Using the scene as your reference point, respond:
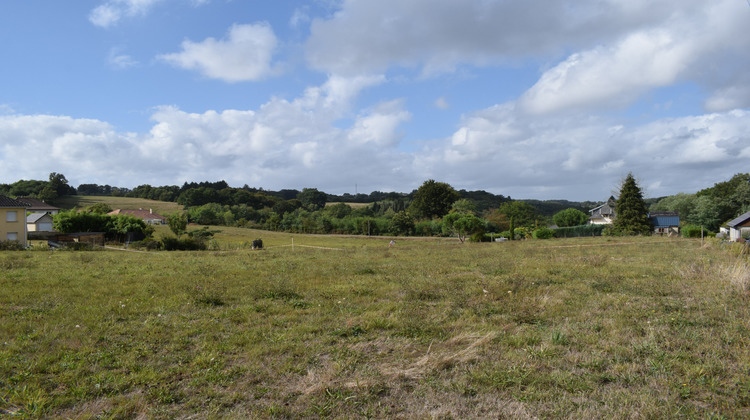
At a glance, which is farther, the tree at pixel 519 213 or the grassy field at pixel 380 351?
the tree at pixel 519 213

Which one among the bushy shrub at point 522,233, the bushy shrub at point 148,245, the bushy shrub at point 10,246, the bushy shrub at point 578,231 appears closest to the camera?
the bushy shrub at point 10,246

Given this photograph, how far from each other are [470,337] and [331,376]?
2.47 metres

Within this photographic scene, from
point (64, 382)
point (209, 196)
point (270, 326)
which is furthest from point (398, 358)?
point (209, 196)

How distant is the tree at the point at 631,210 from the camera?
49.1 metres

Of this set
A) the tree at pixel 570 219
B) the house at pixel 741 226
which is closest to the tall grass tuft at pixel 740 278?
the house at pixel 741 226

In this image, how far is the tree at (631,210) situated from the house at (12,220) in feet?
213

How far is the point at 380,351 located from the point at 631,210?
54.6m

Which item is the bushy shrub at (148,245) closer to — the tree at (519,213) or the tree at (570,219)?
the tree at (519,213)

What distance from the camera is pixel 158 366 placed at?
5.20 meters

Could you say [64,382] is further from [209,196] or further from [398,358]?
[209,196]

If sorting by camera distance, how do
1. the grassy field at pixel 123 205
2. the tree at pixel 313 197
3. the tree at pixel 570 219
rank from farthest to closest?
the tree at pixel 313 197
the grassy field at pixel 123 205
the tree at pixel 570 219

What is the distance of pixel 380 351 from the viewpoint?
19.0 feet

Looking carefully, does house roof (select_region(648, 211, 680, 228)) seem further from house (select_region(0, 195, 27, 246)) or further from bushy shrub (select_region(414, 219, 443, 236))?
house (select_region(0, 195, 27, 246))

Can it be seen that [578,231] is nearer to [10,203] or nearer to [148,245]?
[148,245]
